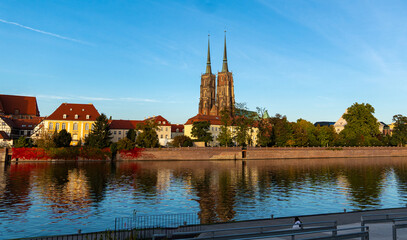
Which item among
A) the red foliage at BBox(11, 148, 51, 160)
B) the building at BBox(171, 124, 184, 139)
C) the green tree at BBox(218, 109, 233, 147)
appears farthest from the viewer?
the building at BBox(171, 124, 184, 139)

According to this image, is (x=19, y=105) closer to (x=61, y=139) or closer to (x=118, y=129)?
(x=118, y=129)

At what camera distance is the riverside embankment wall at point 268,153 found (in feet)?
308

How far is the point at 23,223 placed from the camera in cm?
2436

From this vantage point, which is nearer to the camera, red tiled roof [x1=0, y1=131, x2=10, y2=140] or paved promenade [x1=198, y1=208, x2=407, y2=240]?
paved promenade [x1=198, y1=208, x2=407, y2=240]

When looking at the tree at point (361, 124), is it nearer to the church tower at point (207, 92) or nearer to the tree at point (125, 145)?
the church tower at point (207, 92)

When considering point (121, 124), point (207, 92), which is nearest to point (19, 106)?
point (121, 124)

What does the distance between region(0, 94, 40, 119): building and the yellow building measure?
25.5 metres

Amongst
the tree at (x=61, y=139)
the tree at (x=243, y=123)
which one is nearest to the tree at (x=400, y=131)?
the tree at (x=243, y=123)

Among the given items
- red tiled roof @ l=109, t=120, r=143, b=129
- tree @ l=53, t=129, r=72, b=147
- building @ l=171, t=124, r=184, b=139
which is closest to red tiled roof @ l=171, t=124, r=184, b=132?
building @ l=171, t=124, r=184, b=139

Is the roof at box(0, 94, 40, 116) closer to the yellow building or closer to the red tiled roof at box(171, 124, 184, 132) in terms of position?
the yellow building

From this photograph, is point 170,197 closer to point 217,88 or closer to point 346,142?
point 346,142

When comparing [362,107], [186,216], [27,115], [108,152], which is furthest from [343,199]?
[27,115]

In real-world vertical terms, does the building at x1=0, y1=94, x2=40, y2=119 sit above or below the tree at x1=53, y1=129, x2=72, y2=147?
above

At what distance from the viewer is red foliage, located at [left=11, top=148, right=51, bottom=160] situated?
83938mm
